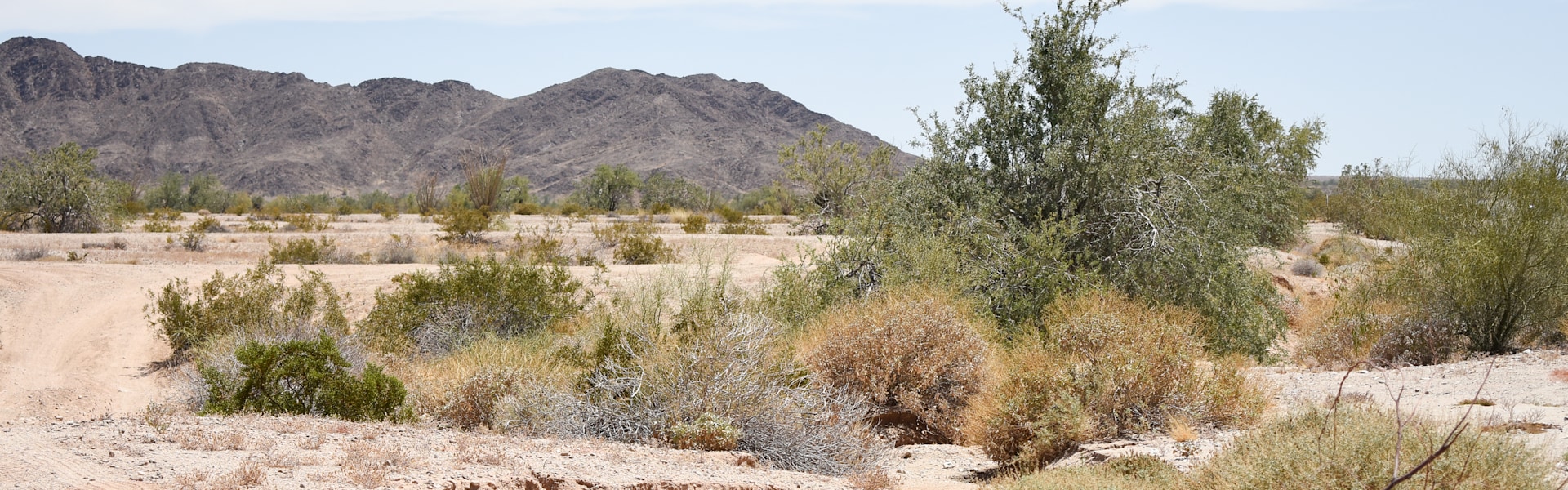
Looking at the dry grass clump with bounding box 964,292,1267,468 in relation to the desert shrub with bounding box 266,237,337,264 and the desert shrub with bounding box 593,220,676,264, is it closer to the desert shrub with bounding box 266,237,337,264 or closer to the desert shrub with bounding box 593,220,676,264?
the desert shrub with bounding box 593,220,676,264

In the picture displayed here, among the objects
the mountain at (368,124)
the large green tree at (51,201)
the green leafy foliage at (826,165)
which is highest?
the mountain at (368,124)

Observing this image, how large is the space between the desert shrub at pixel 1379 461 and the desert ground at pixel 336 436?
517 millimetres

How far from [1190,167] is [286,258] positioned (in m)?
19.2

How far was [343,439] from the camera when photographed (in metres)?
7.20

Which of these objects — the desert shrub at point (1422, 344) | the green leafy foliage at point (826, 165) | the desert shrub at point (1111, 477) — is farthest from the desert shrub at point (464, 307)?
the green leafy foliage at point (826, 165)

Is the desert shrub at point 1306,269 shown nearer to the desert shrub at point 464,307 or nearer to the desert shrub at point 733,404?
the desert shrub at point 464,307

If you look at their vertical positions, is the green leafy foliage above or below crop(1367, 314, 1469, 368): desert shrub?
above

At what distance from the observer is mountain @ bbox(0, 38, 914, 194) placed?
94.2m

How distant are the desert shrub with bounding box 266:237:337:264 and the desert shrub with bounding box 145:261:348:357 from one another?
651 centimetres

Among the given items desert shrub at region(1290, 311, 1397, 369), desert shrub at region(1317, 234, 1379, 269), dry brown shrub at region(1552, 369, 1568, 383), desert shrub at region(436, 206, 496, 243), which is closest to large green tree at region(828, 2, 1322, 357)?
desert shrub at region(1290, 311, 1397, 369)

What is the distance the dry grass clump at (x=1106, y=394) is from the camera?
8.05 meters

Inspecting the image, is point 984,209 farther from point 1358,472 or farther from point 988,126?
point 1358,472

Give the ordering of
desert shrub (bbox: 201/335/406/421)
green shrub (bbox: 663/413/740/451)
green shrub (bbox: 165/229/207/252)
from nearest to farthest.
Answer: green shrub (bbox: 663/413/740/451) < desert shrub (bbox: 201/335/406/421) < green shrub (bbox: 165/229/207/252)

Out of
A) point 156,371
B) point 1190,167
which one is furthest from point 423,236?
point 1190,167
